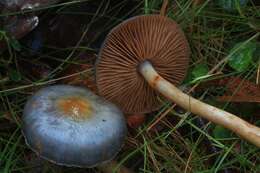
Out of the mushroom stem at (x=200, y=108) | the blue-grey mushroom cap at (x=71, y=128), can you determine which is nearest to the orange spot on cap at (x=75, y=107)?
the blue-grey mushroom cap at (x=71, y=128)

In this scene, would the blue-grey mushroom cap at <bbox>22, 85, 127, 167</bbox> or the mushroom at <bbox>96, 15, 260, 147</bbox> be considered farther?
the mushroom at <bbox>96, 15, 260, 147</bbox>

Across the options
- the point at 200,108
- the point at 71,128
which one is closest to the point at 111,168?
the point at 71,128

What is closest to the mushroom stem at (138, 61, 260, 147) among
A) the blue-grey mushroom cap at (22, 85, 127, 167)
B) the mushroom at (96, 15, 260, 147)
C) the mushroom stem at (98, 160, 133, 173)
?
the mushroom at (96, 15, 260, 147)

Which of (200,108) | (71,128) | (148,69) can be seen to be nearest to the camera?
(71,128)

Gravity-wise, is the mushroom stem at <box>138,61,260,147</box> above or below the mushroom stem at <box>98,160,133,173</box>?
above

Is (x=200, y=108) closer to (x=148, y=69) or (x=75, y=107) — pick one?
(x=148, y=69)

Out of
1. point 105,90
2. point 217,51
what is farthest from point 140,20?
Result: point 217,51

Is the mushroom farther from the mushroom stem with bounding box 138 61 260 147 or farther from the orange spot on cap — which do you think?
the orange spot on cap
